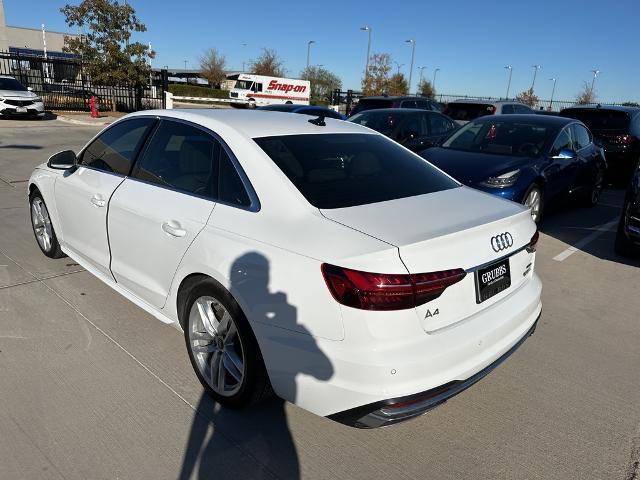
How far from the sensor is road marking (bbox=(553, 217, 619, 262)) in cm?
584

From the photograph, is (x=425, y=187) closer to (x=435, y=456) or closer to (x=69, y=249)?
(x=435, y=456)

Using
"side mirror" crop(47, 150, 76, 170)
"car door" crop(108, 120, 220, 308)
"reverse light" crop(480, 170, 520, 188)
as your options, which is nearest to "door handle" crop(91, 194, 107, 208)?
"car door" crop(108, 120, 220, 308)

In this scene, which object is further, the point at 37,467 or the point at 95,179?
the point at 95,179

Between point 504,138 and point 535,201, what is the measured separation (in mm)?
1078

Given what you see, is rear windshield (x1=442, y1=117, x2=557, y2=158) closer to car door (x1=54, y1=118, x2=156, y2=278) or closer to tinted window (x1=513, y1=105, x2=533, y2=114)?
car door (x1=54, y1=118, x2=156, y2=278)

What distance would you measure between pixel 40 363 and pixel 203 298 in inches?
49.7

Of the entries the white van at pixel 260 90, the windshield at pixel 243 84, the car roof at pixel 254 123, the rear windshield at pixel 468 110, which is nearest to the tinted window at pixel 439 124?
the rear windshield at pixel 468 110

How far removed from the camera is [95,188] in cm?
366

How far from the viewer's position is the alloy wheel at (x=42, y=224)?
15.5 ft

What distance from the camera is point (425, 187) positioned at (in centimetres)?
305

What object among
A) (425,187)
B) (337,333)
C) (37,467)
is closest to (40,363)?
(37,467)

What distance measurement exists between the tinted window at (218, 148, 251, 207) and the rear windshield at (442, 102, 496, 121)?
12.5 m

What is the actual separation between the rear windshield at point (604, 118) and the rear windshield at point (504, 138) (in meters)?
4.17

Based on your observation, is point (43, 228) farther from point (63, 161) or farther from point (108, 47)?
point (108, 47)
